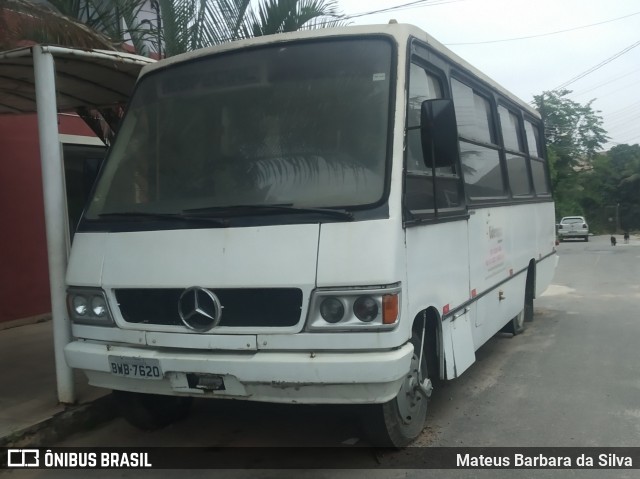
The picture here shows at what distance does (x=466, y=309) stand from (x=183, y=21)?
15.2 ft

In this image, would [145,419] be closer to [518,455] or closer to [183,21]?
[518,455]

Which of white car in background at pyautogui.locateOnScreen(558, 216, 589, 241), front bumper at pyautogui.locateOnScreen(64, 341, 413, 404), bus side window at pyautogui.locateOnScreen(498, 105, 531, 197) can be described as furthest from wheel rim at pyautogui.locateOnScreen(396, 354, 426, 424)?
white car in background at pyautogui.locateOnScreen(558, 216, 589, 241)

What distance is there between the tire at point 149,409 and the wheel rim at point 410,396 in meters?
1.77

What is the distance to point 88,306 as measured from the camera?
13.8ft

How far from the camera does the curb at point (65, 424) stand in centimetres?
454

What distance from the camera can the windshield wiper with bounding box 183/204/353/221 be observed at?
369cm

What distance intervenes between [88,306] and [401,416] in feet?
7.21

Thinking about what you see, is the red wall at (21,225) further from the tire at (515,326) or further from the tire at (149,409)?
the tire at (515,326)

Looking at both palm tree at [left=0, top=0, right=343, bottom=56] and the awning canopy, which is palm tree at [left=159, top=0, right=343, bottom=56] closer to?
palm tree at [left=0, top=0, right=343, bottom=56]

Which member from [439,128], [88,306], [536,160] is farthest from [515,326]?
[88,306]

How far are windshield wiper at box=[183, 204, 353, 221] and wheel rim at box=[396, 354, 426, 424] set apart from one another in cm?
117

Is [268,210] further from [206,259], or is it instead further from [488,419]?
[488,419]

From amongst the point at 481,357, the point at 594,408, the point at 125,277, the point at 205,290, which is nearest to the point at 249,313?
the point at 205,290

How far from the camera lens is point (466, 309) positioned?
5184 mm
